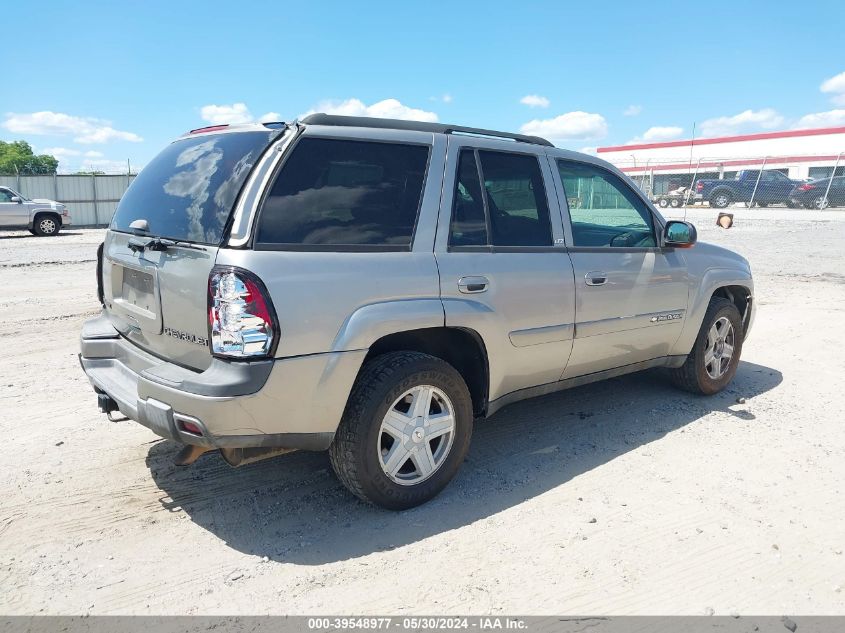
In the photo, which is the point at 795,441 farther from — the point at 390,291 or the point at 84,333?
the point at 84,333

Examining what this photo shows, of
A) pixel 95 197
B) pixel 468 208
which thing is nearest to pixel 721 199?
pixel 95 197

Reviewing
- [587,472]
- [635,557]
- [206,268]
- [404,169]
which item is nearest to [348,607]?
[635,557]

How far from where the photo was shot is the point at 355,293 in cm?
305

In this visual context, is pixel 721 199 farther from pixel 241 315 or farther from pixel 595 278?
pixel 241 315

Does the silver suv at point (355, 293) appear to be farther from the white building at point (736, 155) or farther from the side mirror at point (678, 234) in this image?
the white building at point (736, 155)

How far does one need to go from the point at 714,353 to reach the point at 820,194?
26.7 meters

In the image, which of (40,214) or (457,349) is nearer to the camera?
(457,349)

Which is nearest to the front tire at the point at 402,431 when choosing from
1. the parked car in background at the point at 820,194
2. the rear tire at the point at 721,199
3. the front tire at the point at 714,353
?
the front tire at the point at 714,353

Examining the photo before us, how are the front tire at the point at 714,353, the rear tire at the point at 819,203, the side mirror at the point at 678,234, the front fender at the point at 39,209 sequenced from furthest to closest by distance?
the rear tire at the point at 819,203
the front fender at the point at 39,209
the front tire at the point at 714,353
the side mirror at the point at 678,234

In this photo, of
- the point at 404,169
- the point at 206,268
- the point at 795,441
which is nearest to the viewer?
the point at 206,268

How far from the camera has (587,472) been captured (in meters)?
3.97

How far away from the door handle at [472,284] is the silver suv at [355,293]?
0.01 metres

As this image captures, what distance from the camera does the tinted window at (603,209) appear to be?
425cm

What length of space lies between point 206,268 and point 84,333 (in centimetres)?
138
